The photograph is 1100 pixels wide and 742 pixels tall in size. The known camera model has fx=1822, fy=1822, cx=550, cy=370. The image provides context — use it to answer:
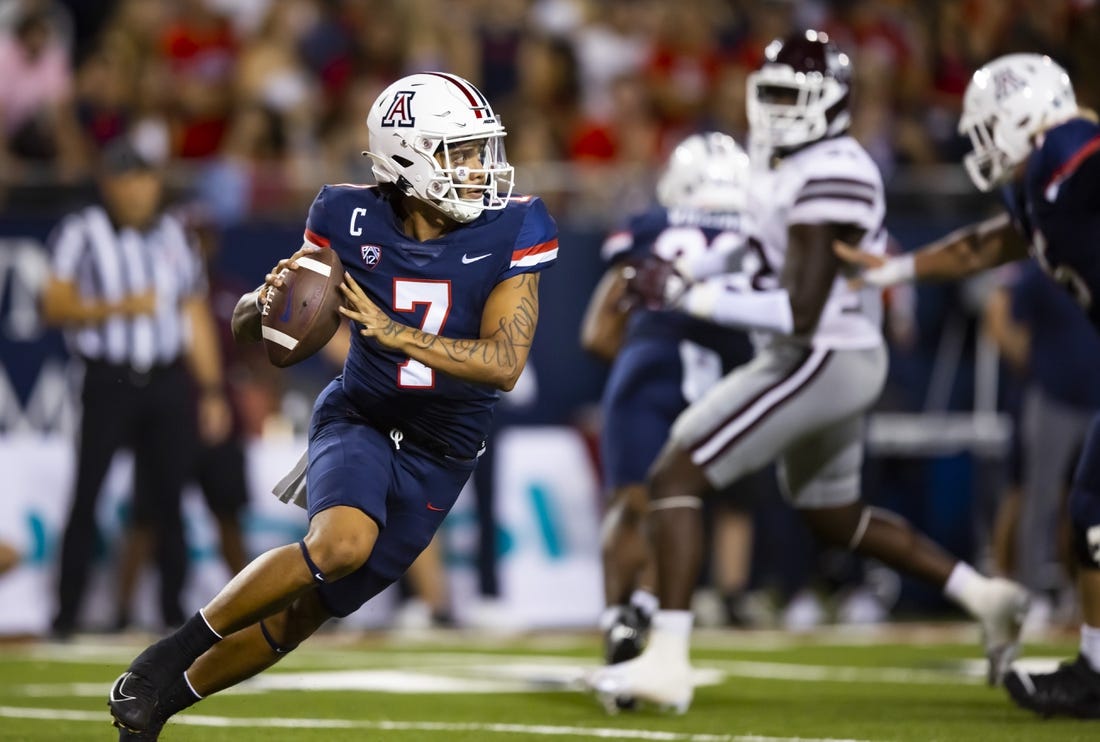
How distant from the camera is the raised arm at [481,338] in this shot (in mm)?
4297

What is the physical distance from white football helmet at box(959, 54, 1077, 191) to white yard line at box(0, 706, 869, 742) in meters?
1.86

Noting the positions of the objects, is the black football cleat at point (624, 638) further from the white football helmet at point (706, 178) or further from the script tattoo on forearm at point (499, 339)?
the script tattoo on forearm at point (499, 339)

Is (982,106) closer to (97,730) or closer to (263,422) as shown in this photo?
(97,730)

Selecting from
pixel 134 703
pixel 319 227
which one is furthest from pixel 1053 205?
pixel 134 703

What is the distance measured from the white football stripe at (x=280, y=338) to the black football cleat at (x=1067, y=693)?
2426 mm

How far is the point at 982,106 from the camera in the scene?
5.51 m

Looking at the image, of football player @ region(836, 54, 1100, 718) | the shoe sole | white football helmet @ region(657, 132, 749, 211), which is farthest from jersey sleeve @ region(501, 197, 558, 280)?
the shoe sole

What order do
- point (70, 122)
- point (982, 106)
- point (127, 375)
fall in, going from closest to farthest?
point (982, 106)
point (127, 375)
point (70, 122)

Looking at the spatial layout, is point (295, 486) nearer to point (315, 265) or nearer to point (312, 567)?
point (312, 567)

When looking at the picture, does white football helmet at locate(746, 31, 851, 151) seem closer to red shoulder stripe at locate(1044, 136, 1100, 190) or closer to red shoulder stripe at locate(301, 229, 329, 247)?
red shoulder stripe at locate(1044, 136, 1100, 190)

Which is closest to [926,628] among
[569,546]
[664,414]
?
[569,546]

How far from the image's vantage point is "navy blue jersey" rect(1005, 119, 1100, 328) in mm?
5242

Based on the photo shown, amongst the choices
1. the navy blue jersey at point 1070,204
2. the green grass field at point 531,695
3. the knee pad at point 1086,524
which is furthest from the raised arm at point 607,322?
the knee pad at point 1086,524

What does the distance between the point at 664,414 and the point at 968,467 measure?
4053 mm
